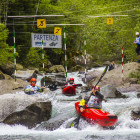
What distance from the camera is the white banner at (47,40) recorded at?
13.2 m

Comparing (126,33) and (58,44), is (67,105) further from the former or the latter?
(126,33)

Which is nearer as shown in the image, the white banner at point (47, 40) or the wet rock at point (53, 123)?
the wet rock at point (53, 123)

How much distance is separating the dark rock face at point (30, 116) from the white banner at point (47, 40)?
19.8ft

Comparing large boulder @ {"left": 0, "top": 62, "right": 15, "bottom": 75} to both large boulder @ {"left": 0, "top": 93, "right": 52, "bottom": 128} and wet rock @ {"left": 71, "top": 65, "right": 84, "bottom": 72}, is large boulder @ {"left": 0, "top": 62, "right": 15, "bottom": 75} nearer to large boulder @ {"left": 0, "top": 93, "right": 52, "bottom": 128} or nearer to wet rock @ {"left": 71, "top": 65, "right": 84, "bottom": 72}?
wet rock @ {"left": 71, "top": 65, "right": 84, "bottom": 72}

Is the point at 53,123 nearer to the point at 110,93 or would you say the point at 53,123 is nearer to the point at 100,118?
the point at 100,118

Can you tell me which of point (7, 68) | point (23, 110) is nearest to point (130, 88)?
point (23, 110)

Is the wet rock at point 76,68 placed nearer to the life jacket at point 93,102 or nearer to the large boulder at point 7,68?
the large boulder at point 7,68

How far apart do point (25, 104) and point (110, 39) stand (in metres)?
22.1

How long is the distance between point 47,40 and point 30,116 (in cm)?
679

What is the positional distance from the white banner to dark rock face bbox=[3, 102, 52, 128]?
6.05 m

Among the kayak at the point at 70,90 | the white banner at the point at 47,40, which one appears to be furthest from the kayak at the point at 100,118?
the white banner at the point at 47,40

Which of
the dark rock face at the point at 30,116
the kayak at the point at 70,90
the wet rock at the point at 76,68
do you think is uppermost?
the dark rock face at the point at 30,116

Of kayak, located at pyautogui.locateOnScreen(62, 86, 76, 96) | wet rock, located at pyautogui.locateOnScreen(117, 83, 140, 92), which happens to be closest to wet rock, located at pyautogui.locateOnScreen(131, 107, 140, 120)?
wet rock, located at pyautogui.locateOnScreen(117, 83, 140, 92)

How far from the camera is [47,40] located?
13.5 m
